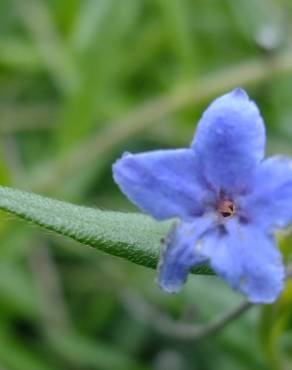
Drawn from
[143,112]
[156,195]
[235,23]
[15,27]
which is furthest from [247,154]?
[15,27]

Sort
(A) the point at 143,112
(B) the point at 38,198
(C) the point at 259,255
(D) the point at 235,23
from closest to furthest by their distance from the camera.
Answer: (C) the point at 259,255
(B) the point at 38,198
(A) the point at 143,112
(D) the point at 235,23

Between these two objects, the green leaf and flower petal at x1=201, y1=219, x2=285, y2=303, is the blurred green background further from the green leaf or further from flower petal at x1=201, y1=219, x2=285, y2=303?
flower petal at x1=201, y1=219, x2=285, y2=303

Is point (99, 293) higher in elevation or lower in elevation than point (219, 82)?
A: lower

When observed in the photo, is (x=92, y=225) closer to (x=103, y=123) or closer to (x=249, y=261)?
(x=249, y=261)

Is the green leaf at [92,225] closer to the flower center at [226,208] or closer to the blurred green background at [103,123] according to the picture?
the flower center at [226,208]

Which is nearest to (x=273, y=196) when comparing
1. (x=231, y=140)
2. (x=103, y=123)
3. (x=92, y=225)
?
(x=231, y=140)

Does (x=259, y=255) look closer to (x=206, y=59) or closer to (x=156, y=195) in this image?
(x=156, y=195)
